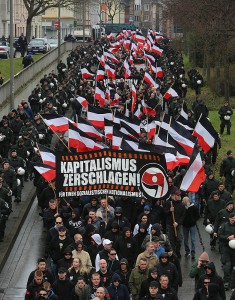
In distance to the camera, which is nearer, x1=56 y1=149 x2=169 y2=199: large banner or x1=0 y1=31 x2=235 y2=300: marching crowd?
x1=0 y1=31 x2=235 y2=300: marching crowd

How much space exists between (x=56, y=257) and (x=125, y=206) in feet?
10.9

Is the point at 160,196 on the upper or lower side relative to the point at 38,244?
upper

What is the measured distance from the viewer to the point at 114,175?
749 inches

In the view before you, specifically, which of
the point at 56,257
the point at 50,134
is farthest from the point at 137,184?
the point at 50,134

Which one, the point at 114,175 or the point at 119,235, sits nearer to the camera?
the point at 119,235

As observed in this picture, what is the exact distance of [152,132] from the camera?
1079 inches

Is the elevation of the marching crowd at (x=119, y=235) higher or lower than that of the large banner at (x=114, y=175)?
lower

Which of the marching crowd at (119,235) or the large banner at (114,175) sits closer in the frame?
the marching crowd at (119,235)

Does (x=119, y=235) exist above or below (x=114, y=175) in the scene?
below

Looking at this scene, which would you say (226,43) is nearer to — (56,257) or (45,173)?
(45,173)

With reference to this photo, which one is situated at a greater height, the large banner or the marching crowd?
the large banner

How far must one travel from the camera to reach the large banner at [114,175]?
1889 centimetres

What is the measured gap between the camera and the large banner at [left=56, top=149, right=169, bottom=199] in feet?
62.0

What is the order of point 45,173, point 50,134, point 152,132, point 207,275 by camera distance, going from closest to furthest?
point 207,275
point 45,173
point 152,132
point 50,134
